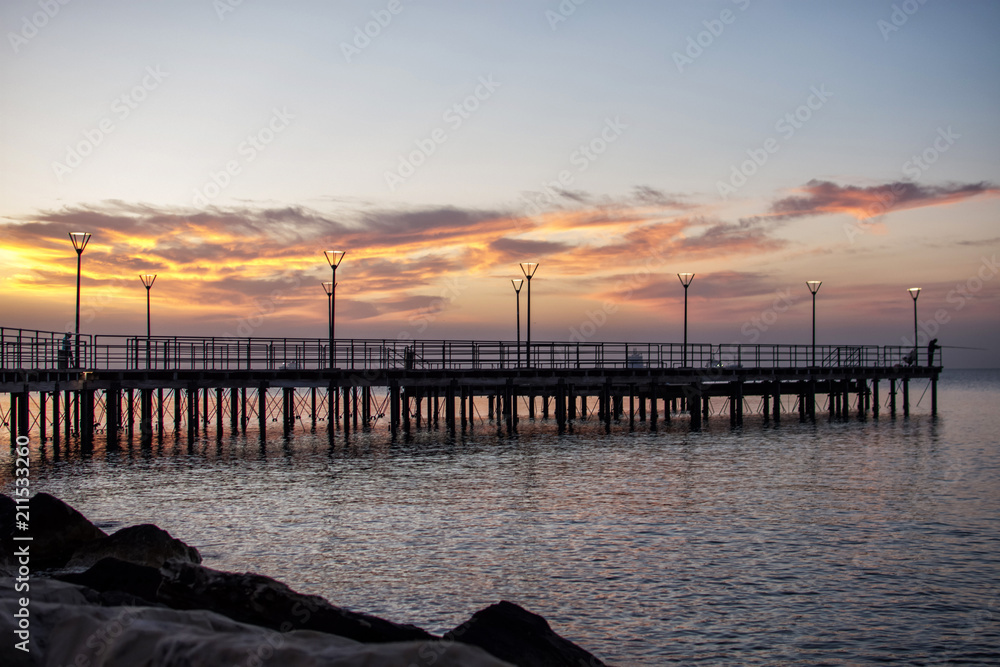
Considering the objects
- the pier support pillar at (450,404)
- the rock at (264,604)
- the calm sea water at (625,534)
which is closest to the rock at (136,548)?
the calm sea water at (625,534)

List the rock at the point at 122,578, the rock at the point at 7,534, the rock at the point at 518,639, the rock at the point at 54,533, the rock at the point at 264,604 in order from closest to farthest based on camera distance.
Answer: the rock at the point at 518,639, the rock at the point at 264,604, the rock at the point at 122,578, the rock at the point at 7,534, the rock at the point at 54,533

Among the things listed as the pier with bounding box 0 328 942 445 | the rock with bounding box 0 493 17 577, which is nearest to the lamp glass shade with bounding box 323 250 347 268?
the pier with bounding box 0 328 942 445

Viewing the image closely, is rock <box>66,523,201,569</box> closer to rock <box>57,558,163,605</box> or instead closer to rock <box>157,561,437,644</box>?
rock <box>57,558,163,605</box>

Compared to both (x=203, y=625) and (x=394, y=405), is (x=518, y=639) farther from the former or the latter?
(x=394, y=405)

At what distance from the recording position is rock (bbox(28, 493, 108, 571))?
13.6 meters

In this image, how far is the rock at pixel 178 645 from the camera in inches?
→ 207

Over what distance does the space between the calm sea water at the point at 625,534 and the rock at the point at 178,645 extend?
573 cm

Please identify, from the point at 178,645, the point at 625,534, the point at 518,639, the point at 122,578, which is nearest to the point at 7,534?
the point at 122,578

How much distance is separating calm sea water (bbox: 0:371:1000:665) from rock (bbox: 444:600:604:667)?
2738 mm

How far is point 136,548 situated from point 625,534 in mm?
9356

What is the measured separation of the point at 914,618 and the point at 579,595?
4645 mm

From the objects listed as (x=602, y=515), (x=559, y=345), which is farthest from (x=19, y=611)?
(x=559, y=345)

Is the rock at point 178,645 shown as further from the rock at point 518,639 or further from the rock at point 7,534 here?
the rock at point 7,534

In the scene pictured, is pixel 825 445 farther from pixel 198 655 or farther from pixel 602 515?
pixel 198 655
